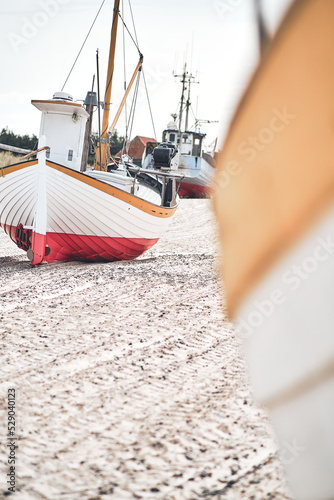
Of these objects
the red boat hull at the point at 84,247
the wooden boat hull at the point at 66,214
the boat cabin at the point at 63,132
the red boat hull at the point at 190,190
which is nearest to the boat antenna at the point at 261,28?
the wooden boat hull at the point at 66,214

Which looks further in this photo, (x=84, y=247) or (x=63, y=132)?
(x=63, y=132)

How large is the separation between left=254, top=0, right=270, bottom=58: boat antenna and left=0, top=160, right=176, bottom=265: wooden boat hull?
6217mm

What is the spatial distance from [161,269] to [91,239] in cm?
147

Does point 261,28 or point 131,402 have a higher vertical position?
point 261,28

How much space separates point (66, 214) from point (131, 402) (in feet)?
16.0

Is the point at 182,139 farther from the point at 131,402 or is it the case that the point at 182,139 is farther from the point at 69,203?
the point at 131,402

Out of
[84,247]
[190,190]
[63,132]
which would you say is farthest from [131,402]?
[190,190]

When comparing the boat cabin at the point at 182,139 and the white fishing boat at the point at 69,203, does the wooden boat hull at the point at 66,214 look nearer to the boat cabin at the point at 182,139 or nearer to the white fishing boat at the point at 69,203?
the white fishing boat at the point at 69,203

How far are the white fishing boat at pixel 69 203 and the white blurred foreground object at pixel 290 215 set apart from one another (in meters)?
6.24

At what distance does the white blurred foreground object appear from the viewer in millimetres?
577

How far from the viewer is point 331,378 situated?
23.9 inches

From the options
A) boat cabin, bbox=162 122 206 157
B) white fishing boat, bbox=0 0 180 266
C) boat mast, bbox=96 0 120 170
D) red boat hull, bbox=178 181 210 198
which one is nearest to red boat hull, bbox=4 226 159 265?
white fishing boat, bbox=0 0 180 266

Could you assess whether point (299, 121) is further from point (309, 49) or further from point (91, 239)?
point (91, 239)

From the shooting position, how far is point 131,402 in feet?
7.97
